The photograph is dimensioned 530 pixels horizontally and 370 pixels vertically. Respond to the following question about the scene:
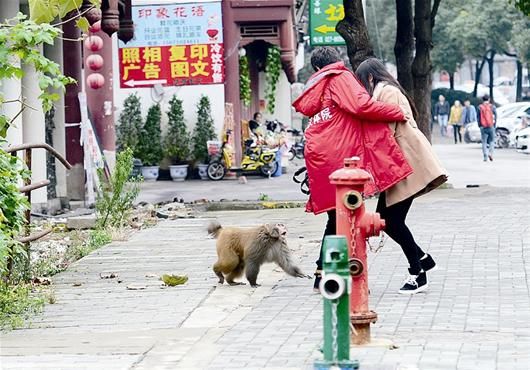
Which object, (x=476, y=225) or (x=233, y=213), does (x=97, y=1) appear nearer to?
(x=476, y=225)

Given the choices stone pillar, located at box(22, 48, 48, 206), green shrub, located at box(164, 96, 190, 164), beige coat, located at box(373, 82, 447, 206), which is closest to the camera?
beige coat, located at box(373, 82, 447, 206)

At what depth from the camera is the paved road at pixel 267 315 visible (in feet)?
23.9

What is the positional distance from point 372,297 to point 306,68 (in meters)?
54.2

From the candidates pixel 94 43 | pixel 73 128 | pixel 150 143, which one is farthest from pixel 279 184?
pixel 73 128

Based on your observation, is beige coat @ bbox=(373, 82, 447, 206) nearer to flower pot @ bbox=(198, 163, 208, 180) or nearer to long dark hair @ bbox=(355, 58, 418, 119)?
long dark hair @ bbox=(355, 58, 418, 119)

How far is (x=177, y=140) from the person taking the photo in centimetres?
2738

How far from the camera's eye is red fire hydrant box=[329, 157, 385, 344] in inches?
283

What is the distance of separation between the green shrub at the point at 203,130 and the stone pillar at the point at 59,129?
766cm

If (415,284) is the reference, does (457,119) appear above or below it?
below

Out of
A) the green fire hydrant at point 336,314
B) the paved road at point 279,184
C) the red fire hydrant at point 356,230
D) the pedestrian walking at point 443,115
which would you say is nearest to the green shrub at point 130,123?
the paved road at point 279,184

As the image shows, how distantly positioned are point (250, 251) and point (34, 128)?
8.66 m

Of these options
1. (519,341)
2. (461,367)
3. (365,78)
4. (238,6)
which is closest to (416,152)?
(365,78)

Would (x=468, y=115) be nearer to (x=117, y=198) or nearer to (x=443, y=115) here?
(x=443, y=115)

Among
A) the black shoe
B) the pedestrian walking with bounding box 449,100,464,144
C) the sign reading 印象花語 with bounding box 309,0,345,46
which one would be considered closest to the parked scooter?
the sign reading 印象花語 with bounding box 309,0,345,46
